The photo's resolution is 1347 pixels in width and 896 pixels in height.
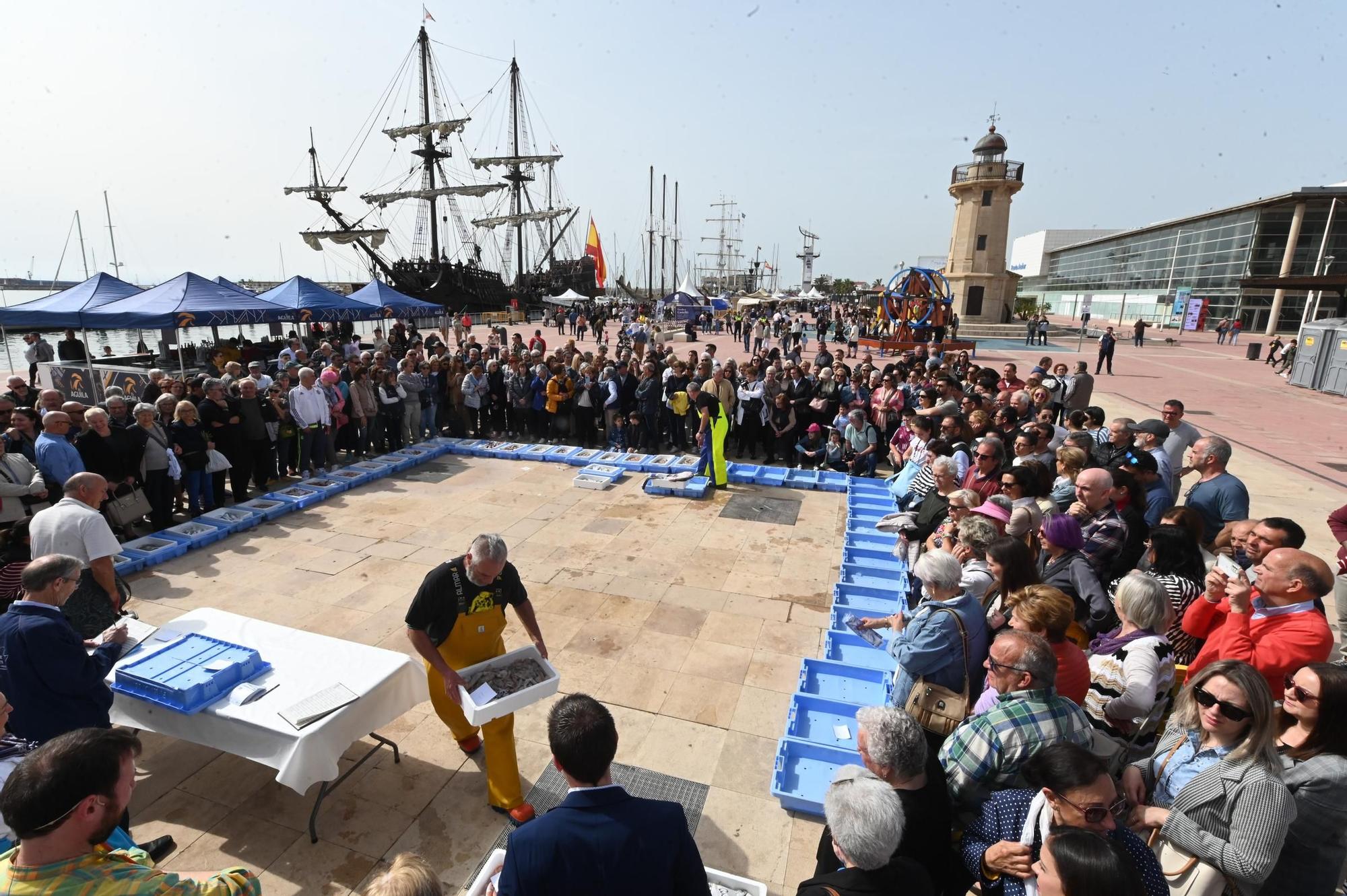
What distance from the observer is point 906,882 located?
1.90 m

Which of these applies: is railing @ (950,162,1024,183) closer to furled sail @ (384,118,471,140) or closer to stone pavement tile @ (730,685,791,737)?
furled sail @ (384,118,471,140)

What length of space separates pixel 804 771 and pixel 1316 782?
227cm

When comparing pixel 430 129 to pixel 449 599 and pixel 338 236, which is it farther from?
pixel 449 599

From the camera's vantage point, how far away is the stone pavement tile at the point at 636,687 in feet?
14.8

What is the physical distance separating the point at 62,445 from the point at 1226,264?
55686 millimetres

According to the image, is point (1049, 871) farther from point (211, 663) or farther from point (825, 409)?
point (825, 409)

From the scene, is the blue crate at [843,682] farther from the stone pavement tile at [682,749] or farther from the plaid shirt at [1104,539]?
the plaid shirt at [1104,539]

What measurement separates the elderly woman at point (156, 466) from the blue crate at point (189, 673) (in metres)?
4.43

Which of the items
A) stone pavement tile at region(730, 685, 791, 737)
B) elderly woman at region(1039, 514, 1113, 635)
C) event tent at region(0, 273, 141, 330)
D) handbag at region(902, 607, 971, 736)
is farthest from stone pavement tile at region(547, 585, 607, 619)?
event tent at region(0, 273, 141, 330)

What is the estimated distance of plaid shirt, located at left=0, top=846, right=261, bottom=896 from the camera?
5.57ft

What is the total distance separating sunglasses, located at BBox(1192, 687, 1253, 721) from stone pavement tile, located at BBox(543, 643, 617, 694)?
3.54 metres

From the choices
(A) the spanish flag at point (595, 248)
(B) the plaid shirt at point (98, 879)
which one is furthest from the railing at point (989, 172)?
(B) the plaid shirt at point (98, 879)

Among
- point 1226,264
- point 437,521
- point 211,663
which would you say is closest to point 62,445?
point 437,521

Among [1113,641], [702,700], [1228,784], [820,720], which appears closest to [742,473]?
[702,700]
